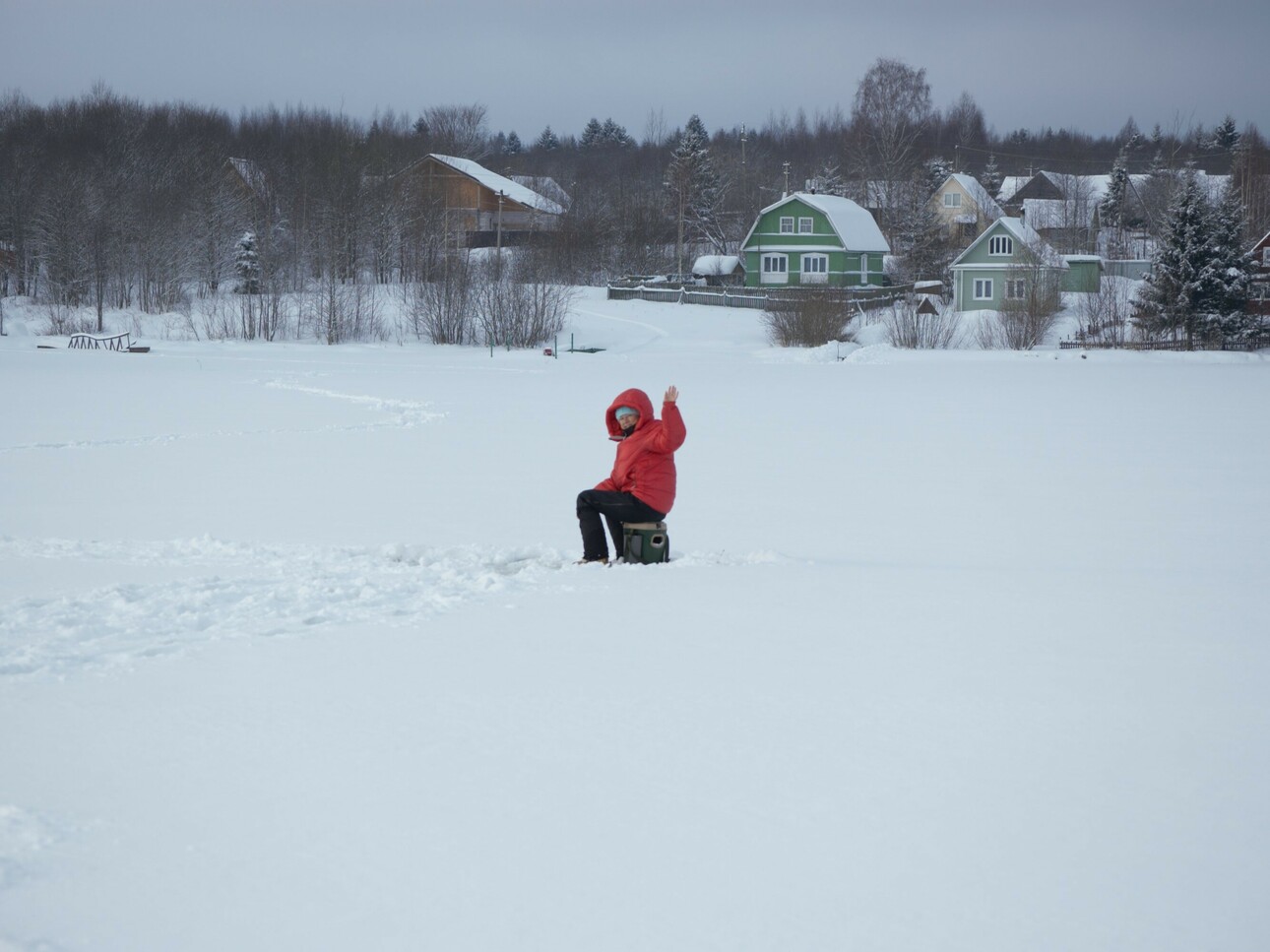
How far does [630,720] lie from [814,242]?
210 ft

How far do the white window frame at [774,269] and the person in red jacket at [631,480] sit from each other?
199 feet

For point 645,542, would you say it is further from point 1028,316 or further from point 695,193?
point 695,193

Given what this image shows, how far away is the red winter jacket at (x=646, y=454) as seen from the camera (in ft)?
26.4

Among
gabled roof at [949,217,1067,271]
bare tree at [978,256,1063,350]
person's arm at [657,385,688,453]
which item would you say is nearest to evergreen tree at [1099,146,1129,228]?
gabled roof at [949,217,1067,271]

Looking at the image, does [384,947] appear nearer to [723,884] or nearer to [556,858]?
[556,858]

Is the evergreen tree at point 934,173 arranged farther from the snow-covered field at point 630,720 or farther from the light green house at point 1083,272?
the snow-covered field at point 630,720

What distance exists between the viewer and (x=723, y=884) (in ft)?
11.8

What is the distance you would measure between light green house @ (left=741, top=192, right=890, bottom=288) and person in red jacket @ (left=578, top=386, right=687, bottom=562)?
58.3 meters

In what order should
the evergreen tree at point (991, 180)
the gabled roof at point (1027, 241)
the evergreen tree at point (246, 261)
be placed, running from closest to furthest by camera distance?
1. the gabled roof at point (1027, 241)
2. the evergreen tree at point (246, 261)
3. the evergreen tree at point (991, 180)

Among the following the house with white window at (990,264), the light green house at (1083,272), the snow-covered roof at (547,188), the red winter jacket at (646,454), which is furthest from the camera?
the snow-covered roof at (547,188)

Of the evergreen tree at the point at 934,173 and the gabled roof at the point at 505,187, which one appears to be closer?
the gabled roof at the point at 505,187

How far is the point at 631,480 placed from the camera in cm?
824

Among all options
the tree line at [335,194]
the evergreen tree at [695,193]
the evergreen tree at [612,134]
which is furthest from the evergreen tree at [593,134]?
the evergreen tree at [695,193]

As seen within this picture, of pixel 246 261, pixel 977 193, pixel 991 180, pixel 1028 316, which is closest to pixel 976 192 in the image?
pixel 977 193
